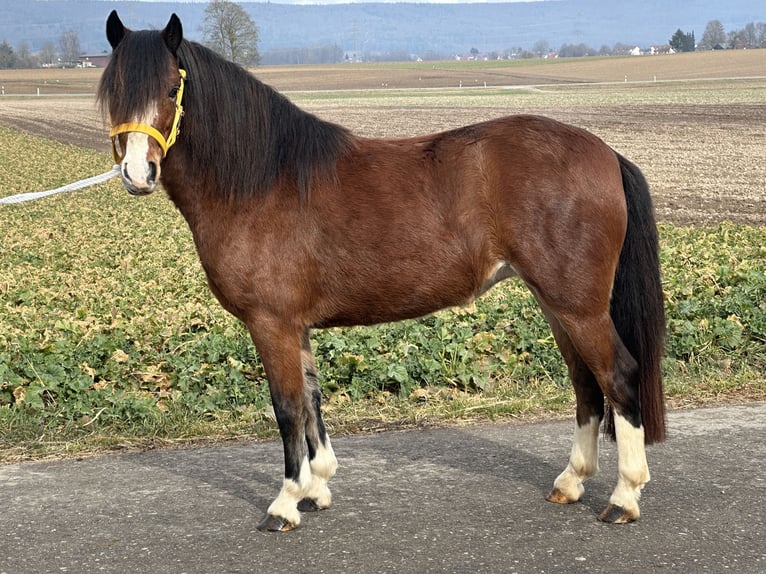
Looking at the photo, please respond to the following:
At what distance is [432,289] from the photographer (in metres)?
4.74

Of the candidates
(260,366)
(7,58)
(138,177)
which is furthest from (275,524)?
(7,58)

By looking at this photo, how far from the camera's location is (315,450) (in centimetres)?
495

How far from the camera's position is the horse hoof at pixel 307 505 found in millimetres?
4801

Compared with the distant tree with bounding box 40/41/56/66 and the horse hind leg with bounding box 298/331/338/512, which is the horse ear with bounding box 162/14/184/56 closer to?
the horse hind leg with bounding box 298/331/338/512

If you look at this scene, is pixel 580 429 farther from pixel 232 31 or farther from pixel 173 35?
pixel 232 31

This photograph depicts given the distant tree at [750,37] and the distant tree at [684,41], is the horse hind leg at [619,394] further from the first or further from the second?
the distant tree at [750,37]

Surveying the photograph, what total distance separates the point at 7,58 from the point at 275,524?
149920 mm

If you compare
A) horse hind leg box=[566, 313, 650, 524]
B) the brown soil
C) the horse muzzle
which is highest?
the horse muzzle

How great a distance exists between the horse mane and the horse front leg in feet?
2.46

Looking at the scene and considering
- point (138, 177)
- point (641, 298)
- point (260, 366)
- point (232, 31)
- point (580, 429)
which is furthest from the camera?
point (232, 31)

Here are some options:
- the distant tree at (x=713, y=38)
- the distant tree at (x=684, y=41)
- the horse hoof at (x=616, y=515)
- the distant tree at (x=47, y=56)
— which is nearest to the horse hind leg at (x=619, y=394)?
the horse hoof at (x=616, y=515)

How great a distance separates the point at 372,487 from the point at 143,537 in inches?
47.9

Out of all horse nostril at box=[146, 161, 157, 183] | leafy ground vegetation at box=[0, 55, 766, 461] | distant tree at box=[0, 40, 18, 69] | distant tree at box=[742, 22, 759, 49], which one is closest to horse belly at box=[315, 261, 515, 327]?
horse nostril at box=[146, 161, 157, 183]

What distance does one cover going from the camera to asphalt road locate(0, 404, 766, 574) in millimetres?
4066
